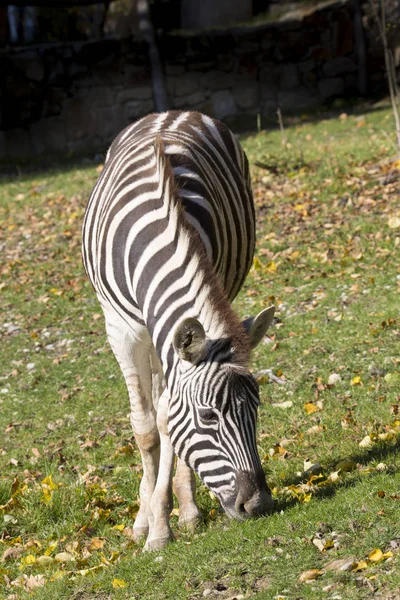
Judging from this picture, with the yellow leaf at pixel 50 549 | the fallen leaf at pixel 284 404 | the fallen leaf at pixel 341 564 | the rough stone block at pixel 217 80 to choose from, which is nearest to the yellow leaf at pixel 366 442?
the fallen leaf at pixel 284 404

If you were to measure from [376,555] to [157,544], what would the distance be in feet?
4.74

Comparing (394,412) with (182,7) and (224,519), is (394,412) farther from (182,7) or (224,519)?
(182,7)

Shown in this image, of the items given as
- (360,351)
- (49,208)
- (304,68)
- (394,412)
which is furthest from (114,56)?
(394,412)

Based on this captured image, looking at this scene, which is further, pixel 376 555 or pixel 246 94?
pixel 246 94

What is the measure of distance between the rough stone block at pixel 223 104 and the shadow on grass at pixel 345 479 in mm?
13120

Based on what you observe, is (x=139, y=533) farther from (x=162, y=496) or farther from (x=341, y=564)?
(x=341, y=564)

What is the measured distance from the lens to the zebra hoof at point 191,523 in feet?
16.7

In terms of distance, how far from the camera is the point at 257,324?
4449mm

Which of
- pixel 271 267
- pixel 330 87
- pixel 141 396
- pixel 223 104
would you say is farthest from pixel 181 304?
pixel 330 87

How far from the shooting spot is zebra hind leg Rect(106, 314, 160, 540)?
203 inches

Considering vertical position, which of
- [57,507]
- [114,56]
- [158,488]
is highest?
[114,56]

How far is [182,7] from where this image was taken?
19.5 metres

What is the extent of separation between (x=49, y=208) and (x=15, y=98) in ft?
16.9

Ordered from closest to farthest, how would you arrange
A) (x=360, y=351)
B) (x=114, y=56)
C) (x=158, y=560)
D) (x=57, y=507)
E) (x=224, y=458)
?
(x=224, y=458), (x=158, y=560), (x=57, y=507), (x=360, y=351), (x=114, y=56)
